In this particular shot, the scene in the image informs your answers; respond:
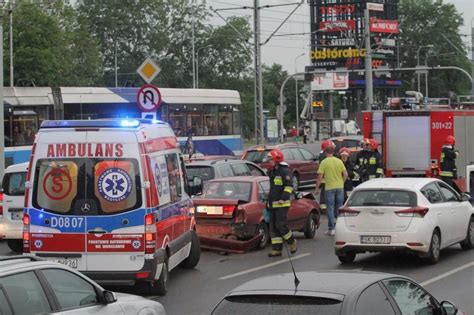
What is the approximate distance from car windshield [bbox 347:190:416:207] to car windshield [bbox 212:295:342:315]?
27.1 feet

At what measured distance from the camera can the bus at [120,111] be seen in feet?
104

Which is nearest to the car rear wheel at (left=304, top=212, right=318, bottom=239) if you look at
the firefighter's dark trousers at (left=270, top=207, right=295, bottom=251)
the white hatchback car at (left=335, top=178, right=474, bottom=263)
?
the firefighter's dark trousers at (left=270, top=207, right=295, bottom=251)

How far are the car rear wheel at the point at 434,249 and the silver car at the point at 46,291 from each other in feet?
23.9

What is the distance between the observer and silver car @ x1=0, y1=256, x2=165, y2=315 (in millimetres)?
6438

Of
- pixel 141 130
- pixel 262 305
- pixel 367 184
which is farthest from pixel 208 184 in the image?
pixel 262 305

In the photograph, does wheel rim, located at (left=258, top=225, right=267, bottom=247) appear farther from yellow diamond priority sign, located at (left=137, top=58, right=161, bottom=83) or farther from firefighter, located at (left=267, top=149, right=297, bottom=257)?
yellow diamond priority sign, located at (left=137, top=58, right=161, bottom=83)

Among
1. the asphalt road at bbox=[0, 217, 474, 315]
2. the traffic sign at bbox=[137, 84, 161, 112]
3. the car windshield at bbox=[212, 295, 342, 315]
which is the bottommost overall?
the asphalt road at bbox=[0, 217, 474, 315]

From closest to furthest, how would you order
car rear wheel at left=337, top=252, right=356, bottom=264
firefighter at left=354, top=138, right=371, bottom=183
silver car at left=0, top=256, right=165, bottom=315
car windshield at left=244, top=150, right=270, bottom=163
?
1. silver car at left=0, top=256, right=165, bottom=315
2. car rear wheel at left=337, top=252, right=356, bottom=264
3. firefighter at left=354, top=138, right=371, bottom=183
4. car windshield at left=244, top=150, right=270, bottom=163

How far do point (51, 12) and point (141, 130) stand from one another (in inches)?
2282

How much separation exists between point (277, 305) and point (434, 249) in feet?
29.0

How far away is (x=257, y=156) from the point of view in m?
29.8

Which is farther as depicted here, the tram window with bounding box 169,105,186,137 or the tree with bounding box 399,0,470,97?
the tree with bounding box 399,0,470,97

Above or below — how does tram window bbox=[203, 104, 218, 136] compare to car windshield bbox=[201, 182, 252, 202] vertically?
above

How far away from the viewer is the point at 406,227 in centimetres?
1373
